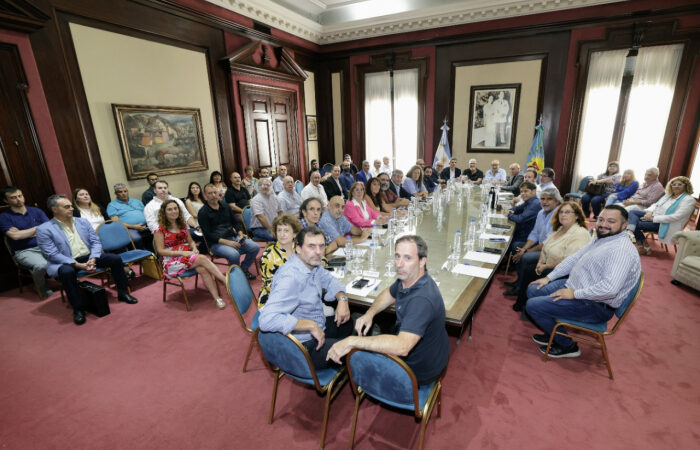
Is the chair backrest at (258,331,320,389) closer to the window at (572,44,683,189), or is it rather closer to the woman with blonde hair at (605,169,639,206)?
the woman with blonde hair at (605,169,639,206)

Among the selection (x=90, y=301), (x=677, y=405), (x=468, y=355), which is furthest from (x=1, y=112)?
(x=677, y=405)

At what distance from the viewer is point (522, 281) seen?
3.78 metres

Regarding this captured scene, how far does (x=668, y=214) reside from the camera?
493cm

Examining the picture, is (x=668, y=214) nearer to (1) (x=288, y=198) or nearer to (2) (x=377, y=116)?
(1) (x=288, y=198)

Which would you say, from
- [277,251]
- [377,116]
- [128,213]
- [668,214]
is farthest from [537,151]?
[128,213]

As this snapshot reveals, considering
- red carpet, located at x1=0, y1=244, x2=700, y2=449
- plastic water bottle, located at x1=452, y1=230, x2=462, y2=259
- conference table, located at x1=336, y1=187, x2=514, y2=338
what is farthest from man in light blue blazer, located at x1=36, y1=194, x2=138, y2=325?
plastic water bottle, located at x1=452, y1=230, x2=462, y2=259

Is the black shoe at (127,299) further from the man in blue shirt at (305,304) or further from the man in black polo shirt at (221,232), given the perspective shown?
the man in blue shirt at (305,304)

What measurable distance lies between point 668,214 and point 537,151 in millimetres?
3270

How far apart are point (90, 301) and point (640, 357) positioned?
5.58 m

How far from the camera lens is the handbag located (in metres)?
6.92

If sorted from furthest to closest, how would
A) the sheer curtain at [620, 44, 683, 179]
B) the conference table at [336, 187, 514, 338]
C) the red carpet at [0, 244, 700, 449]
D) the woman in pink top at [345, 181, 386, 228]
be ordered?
the sheer curtain at [620, 44, 683, 179] → the woman in pink top at [345, 181, 386, 228] → the conference table at [336, 187, 514, 338] → the red carpet at [0, 244, 700, 449]

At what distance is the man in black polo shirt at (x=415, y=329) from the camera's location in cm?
178

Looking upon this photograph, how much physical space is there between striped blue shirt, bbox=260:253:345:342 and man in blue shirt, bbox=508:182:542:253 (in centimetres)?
302

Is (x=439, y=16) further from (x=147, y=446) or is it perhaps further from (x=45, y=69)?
(x=147, y=446)
